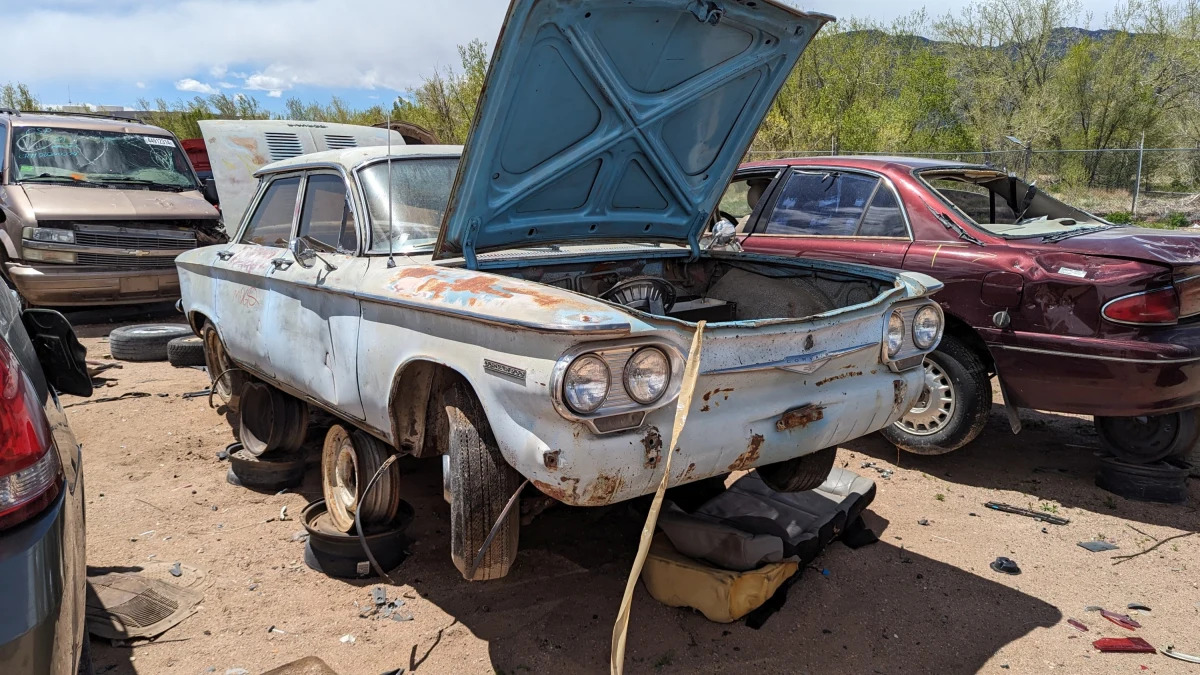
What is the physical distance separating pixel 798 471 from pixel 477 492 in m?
1.38

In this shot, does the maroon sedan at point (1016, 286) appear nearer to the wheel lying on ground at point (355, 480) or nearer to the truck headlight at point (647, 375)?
the truck headlight at point (647, 375)

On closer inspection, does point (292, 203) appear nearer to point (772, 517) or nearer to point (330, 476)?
point (330, 476)

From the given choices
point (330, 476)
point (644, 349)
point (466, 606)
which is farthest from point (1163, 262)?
point (330, 476)

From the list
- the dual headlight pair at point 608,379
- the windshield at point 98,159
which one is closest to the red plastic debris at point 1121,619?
the dual headlight pair at point 608,379

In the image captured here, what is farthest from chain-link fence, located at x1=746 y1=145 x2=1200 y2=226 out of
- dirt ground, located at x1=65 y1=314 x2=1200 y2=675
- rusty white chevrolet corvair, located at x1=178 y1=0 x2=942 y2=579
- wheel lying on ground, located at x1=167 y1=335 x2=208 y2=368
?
rusty white chevrolet corvair, located at x1=178 y1=0 x2=942 y2=579

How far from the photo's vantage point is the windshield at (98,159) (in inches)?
324

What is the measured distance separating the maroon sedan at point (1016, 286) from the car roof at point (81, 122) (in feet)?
25.4

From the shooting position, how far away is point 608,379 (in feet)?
7.43

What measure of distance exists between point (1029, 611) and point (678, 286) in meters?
2.15

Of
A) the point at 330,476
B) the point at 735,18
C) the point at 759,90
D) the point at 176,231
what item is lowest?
the point at 330,476

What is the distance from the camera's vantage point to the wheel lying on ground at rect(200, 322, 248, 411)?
186 inches

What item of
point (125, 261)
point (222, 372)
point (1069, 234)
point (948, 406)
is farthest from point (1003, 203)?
point (125, 261)

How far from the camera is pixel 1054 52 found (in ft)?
87.9

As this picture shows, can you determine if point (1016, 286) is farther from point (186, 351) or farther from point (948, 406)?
point (186, 351)
